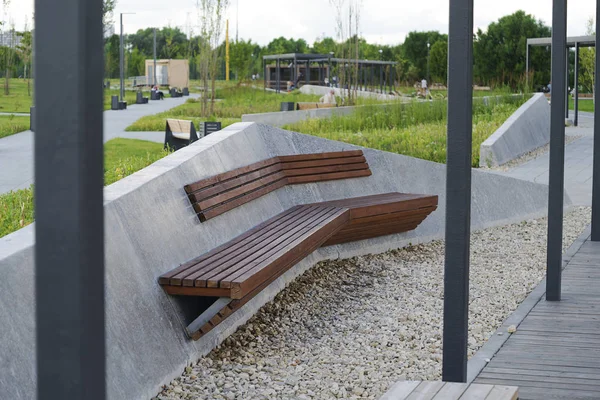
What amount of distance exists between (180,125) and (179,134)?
16 cm

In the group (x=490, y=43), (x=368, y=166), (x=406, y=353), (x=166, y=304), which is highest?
(x=490, y=43)

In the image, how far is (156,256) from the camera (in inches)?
174

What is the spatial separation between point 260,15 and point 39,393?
39645mm

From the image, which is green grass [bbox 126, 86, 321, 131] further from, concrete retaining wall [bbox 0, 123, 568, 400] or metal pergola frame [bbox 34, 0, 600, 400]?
metal pergola frame [bbox 34, 0, 600, 400]

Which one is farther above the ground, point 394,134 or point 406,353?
point 394,134

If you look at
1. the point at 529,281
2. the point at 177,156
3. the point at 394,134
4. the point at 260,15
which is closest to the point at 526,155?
the point at 394,134

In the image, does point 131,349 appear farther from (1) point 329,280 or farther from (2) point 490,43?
(2) point 490,43

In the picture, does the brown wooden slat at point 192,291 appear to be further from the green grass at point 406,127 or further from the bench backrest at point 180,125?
the green grass at point 406,127

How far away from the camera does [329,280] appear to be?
20.9 ft

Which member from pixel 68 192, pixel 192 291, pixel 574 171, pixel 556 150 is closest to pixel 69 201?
pixel 68 192

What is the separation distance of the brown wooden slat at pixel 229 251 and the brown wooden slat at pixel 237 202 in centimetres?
21

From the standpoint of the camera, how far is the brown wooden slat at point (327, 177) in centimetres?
681

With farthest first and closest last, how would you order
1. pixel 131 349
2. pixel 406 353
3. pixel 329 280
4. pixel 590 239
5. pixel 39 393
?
pixel 590 239, pixel 329 280, pixel 406 353, pixel 131 349, pixel 39 393

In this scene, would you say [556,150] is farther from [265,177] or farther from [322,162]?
[322,162]
